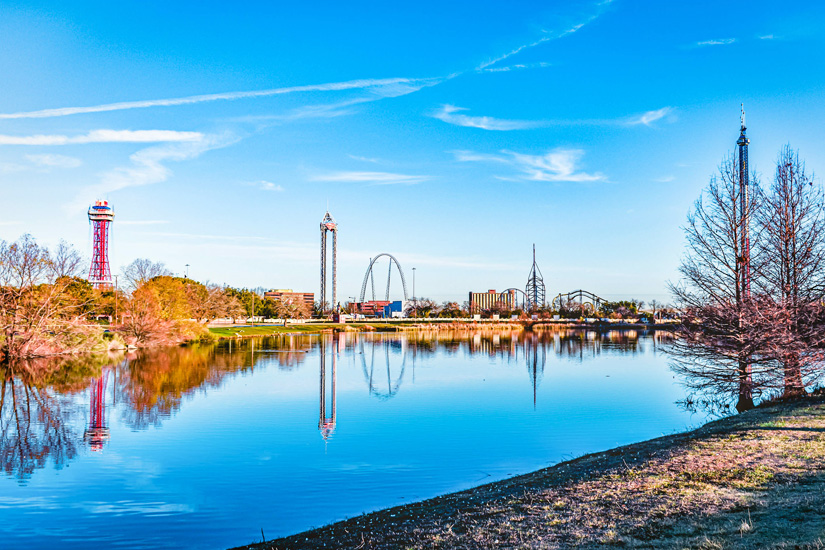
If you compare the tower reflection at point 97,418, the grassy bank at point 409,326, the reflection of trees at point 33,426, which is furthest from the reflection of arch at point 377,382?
the grassy bank at point 409,326

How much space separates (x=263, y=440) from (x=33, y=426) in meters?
9.45

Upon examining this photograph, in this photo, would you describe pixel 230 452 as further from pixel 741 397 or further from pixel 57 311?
pixel 57 311

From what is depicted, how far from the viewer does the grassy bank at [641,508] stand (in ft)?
28.8

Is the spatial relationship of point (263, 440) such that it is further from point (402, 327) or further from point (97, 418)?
point (402, 327)

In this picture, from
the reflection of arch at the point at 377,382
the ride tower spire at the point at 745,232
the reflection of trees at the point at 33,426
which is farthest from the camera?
the reflection of arch at the point at 377,382

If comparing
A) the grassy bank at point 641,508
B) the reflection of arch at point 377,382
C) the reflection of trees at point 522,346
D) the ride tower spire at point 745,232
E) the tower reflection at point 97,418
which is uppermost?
the ride tower spire at point 745,232

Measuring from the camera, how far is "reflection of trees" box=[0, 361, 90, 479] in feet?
60.8

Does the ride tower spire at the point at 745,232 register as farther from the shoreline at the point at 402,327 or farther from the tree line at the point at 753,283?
the shoreline at the point at 402,327

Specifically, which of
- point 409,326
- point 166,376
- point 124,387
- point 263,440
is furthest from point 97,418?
point 409,326

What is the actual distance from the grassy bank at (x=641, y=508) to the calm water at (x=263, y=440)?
2.60 metres

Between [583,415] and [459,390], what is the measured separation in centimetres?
1028

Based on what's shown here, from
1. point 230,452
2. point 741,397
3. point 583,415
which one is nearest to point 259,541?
point 230,452

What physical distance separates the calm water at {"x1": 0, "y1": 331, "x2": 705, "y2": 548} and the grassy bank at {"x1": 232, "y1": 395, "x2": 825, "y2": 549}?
2.60 m

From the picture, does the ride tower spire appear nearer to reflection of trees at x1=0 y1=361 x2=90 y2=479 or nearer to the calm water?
the calm water
